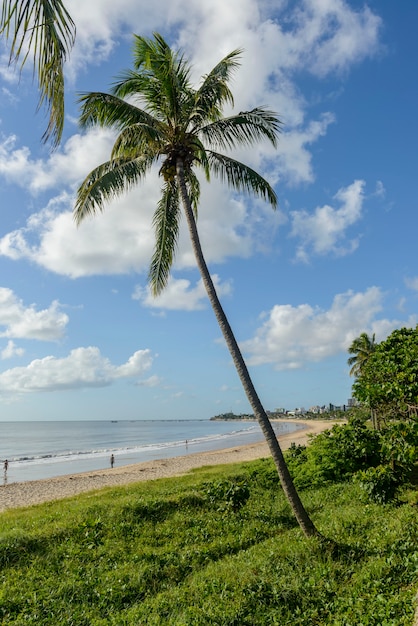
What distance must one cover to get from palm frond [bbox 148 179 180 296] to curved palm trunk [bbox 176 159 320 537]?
1539mm

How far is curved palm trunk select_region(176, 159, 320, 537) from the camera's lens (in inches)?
289

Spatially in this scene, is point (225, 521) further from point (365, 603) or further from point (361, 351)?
point (361, 351)

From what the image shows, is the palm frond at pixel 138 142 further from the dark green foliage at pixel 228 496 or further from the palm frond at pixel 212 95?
the dark green foliage at pixel 228 496

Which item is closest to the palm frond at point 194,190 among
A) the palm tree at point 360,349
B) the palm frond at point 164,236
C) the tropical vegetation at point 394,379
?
the palm frond at point 164,236

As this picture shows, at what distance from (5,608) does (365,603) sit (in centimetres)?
467

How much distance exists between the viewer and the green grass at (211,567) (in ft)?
18.1

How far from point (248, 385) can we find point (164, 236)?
14.9 feet

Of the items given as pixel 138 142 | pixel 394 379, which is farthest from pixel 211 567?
pixel 138 142

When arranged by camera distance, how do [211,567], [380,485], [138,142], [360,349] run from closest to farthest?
1. [211,567]
2. [138,142]
3. [380,485]
4. [360,349]

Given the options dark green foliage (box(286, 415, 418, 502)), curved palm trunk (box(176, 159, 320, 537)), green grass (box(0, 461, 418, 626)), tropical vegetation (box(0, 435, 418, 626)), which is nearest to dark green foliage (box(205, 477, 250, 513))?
tropical vegetation (box(0, 435, 418, 626))

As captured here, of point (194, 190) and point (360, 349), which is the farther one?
point (360, 349)

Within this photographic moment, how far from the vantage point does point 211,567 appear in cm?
711

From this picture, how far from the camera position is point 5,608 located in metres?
6.06

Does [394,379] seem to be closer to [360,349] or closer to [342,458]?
[342,458]
